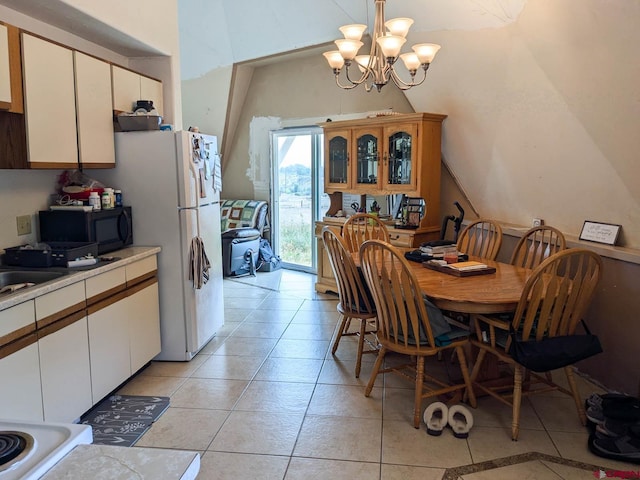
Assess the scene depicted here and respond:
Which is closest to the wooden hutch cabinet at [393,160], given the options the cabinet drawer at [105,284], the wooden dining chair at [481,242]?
the wooden dining chair at [481,242]

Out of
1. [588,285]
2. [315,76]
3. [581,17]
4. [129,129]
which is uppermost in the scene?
[315,76]

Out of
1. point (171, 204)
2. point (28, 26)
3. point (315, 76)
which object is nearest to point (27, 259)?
point (171, 204)

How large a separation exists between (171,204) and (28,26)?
4.29 ft

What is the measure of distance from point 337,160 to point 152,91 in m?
2.05

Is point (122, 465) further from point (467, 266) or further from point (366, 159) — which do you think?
point (366, 159)

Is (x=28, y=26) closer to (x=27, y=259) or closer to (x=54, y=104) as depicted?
(x=54, y=104)

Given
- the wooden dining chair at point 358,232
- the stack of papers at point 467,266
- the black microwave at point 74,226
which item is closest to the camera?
the black microwave at point 74,226

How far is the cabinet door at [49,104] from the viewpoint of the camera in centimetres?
251

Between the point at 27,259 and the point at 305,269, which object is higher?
the point at 27,259

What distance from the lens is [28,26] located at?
2.83 metres

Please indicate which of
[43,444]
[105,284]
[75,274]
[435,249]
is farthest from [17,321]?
[435,249]

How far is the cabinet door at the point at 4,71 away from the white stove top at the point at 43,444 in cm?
182

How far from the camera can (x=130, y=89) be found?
3.41 metres

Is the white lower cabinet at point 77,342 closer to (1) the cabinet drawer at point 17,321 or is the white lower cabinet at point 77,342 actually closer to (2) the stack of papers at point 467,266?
(1) the cabinet drawer at point 17,321
